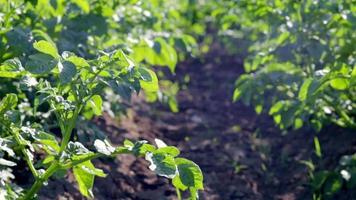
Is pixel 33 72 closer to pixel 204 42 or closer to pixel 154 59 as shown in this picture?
pixel 154 59

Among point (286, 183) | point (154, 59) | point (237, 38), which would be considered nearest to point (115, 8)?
point (154, 59)

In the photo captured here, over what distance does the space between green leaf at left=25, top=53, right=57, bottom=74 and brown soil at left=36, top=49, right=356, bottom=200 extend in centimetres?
88

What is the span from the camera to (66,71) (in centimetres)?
228

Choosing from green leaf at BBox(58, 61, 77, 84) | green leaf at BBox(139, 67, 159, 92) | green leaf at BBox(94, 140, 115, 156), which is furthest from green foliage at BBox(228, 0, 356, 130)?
green leaf at BBox(58, 61, 77, 84)

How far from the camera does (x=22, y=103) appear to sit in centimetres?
317

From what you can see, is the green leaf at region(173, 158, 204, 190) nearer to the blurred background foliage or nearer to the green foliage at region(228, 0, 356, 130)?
the blurred background foliage

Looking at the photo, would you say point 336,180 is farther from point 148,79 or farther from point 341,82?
point 148,79

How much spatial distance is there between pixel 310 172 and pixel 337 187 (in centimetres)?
40

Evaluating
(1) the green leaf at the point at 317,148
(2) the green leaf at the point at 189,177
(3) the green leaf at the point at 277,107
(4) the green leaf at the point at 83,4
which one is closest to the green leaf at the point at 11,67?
(2) the green leaf at the point at 189,177

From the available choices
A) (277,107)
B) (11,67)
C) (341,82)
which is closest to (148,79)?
(11,67)

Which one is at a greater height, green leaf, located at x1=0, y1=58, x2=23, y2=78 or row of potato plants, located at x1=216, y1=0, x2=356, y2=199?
green leaf, located at x1=0, y1=58, x2=23, y2=78

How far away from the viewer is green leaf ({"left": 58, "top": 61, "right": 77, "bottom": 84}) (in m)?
2.26

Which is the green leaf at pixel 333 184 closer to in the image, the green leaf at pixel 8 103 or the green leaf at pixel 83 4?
the green leaf at pixel 83 4

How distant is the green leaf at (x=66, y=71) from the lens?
2.26 m
